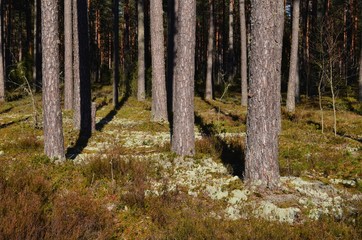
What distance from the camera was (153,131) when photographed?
13.6m

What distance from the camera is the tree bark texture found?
15250 millimetres

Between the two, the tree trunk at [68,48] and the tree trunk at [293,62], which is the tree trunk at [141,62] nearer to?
the tree trunk at [68,48]

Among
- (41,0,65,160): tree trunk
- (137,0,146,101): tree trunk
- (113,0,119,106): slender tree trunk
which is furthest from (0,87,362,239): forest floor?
(137,0,146,101): tree trunk

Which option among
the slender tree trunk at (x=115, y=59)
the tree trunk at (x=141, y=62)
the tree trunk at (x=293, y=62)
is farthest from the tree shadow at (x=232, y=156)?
the tree trunk at (x=141, y=62)

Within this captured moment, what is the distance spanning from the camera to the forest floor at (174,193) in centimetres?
502

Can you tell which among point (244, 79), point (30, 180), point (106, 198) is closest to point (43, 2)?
point (30, 180)

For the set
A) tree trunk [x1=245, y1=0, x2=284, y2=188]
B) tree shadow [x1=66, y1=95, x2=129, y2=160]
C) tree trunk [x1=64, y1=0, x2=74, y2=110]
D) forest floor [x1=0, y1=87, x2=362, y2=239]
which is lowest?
forest floor [x1=0, y1=87, x2=362, y2=239]

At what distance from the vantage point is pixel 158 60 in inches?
604

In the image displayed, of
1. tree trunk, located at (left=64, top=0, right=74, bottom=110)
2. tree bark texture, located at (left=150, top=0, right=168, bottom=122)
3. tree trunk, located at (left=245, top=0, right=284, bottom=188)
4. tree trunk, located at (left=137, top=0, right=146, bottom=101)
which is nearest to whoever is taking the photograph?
tree trunk, located at (left=245, top=0, right=284, bottom=188)

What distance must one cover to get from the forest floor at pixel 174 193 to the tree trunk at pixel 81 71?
51.9 inches

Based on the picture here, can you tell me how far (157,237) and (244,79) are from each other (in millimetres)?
17207

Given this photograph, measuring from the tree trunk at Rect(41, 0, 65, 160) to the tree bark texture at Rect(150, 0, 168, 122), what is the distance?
7.23 meters

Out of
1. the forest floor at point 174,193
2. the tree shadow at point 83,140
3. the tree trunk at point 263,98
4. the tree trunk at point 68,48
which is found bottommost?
the forest floor at point 174,193

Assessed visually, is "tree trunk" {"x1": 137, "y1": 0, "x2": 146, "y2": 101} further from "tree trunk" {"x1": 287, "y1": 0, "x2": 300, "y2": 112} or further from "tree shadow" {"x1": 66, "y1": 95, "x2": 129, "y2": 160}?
"tree trunk" {"x1": 287, "y1": 0, "x2": 300, "y2": 112}
